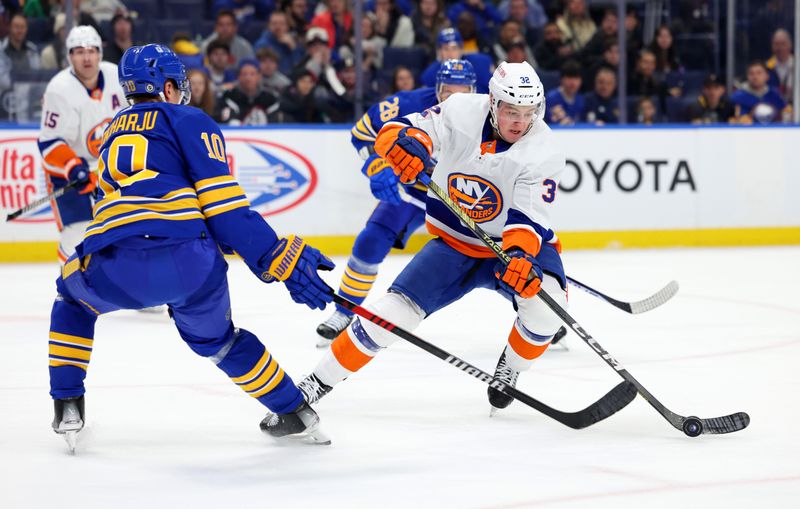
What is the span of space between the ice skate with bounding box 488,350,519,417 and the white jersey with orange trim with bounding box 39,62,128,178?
250 cm

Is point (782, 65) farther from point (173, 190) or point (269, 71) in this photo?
point (173, 190)

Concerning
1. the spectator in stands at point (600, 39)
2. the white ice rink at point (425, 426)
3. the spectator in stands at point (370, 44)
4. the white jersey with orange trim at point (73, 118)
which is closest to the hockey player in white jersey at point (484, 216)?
the white ice rink at point (425, 426)

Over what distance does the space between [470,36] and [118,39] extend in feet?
7.62

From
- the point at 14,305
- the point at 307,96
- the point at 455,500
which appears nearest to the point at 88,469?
the point at 455,500

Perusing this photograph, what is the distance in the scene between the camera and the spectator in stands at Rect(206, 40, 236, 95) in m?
7.40

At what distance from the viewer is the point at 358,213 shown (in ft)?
24.0

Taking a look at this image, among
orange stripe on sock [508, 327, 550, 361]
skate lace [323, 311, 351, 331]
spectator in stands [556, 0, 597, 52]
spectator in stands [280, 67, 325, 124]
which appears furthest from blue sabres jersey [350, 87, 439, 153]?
spectator in stands [556, 0, 597, 52]

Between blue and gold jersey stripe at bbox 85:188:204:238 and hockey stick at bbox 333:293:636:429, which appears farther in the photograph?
hockey stick at bbox 333:293:636:429

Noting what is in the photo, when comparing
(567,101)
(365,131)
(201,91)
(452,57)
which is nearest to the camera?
(365,131)

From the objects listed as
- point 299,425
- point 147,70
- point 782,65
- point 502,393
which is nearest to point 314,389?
point 299,425

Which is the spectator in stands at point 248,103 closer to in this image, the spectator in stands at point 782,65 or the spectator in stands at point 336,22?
the spectator in stands at point 336,22

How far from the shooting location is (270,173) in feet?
23.5

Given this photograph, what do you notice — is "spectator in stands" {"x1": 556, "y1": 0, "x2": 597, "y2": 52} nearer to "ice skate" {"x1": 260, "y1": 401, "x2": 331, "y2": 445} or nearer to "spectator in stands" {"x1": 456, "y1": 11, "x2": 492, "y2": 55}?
"spectator in stands" {"x1": 456, "y1": 11, "x2": 492, "y2": 55}

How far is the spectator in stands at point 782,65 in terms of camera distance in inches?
324
